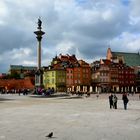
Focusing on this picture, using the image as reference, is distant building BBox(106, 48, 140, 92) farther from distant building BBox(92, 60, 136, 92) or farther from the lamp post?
the lamp post

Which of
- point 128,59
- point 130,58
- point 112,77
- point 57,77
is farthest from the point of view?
point 130,58

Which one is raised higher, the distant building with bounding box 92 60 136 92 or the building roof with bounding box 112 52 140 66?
the building roof with bounding box 112 52 140 66

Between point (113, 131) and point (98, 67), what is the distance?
4851 inches

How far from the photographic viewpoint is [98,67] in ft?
455

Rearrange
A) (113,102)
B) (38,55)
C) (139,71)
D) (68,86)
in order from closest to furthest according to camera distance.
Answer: (113,102) → (38,55) → (68,86) → (139,71)

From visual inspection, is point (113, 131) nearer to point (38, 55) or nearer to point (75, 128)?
point (75, 128)

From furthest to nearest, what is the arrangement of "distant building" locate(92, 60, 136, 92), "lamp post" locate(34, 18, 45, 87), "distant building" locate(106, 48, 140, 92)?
"distant building" locate(106, 48, 140, 92) < "distant building" locate(92, 60, 136, 92) < "lamp post" locate(34, 18, 45, 87)

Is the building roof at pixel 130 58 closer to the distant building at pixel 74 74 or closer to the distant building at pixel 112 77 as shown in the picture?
the distant building at pixel 112 77

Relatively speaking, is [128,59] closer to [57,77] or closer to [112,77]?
[112,77]

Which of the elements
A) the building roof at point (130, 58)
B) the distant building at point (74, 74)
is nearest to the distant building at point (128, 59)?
the building roof at point (130, 58)

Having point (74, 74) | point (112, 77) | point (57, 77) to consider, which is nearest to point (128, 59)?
point (112, 77)

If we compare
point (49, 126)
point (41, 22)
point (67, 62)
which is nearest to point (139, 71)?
point (67, 62)

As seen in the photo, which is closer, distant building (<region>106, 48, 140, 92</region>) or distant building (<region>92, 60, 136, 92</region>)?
distant building (<region>92, 60, 136, 92</region>)

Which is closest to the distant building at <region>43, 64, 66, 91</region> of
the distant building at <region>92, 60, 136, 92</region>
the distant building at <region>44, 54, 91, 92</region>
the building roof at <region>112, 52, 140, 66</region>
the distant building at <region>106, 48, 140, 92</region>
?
the distant building at <region>44, 54, 91, 92</region>
